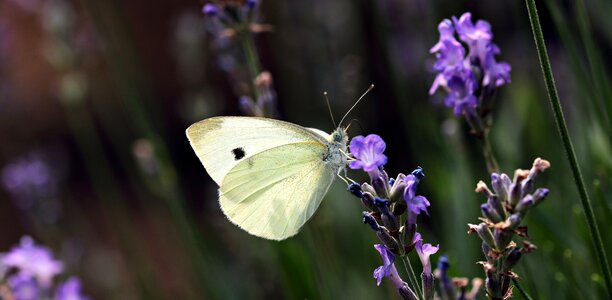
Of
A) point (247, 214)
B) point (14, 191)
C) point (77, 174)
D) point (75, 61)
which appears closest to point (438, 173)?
point (247, 214)

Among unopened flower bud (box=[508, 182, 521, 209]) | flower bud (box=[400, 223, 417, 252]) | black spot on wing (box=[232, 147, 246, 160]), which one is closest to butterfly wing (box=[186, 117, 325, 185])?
black spot on wing (box=[232, 147, 246, 160])

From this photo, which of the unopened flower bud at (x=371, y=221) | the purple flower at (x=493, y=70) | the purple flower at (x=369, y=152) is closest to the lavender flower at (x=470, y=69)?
the purple flower at (x=493, y=70)

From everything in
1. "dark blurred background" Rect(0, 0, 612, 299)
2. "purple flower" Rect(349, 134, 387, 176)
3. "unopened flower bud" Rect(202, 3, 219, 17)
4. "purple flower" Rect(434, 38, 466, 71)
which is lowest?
"dark blurred background" Rect(0, 0, 612, 299)

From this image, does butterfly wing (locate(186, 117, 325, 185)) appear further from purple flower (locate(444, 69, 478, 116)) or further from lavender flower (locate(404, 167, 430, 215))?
lavender flower (locate(404, 167, 430, 215))

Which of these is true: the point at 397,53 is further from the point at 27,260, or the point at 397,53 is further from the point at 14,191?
the point at 27,260

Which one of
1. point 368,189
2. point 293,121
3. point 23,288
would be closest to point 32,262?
point 23,288

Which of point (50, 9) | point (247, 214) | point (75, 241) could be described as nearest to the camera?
point (247, 214)
